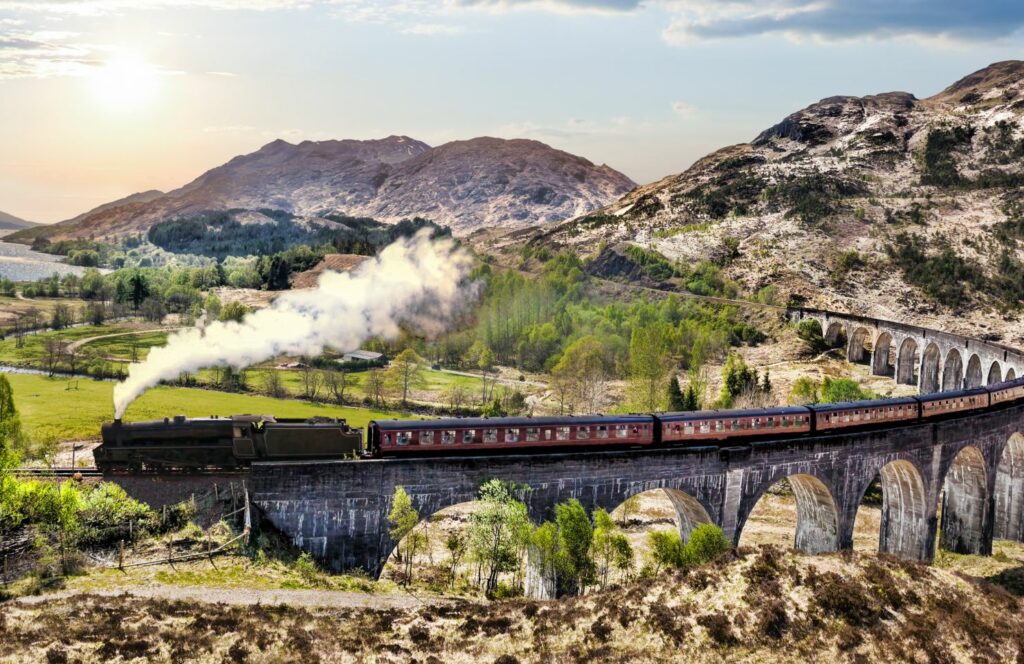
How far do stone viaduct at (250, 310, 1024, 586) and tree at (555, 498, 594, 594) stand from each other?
6.57 feet

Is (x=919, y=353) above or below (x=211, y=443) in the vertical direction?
below

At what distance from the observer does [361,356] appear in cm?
9594

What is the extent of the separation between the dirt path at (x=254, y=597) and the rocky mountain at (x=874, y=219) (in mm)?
108917

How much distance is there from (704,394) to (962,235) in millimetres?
86484

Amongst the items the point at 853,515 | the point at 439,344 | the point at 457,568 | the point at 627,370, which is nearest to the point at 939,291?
the point at 627,370

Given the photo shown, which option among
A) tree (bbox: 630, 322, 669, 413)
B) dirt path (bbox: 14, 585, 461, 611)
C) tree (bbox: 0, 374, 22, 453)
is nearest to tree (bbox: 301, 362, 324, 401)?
tree (bbox: 630, 322, 669, 413)

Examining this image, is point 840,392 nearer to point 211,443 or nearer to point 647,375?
point 647,375

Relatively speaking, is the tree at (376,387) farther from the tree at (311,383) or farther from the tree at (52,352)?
the tree at (52,352)

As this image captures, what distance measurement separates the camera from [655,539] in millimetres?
35938

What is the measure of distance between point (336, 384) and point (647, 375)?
103ft

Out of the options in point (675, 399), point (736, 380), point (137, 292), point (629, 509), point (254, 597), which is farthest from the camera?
point (137, 292)

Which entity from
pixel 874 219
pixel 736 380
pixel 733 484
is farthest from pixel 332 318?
pixel 874 219

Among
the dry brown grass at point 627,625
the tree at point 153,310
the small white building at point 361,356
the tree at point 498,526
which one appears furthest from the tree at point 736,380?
the tree at point 153,310

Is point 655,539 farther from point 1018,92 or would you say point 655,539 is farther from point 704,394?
point 1018,92
